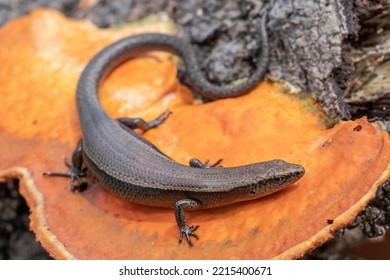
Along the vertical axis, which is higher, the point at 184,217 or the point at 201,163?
the point at 201,163

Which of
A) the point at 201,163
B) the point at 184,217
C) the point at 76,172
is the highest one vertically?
the point at 201,163

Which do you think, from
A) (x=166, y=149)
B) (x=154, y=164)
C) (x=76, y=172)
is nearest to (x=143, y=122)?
(x=166, y=149)

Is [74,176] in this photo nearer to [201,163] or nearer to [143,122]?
[143,122]

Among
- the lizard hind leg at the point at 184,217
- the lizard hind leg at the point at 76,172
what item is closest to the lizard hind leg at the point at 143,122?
the lizard hind leg at the point at 76,172

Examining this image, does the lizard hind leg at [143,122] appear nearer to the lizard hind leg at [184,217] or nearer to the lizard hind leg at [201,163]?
the lizard hind leg at [201,163]

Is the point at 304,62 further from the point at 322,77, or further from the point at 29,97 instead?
the point at 29,97

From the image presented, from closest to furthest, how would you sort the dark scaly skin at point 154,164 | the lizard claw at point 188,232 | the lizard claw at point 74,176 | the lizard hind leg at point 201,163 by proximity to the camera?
the lizard claw at point 188,232 → the dark scaly skin at point 154,164 → the lizard hind leg at point 201,163 → the lizard claw at point 74,176

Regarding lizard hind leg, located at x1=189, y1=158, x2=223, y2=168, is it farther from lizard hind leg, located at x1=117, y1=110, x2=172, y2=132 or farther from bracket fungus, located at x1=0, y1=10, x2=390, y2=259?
lizard hind leg, located at x1=117, y1=110, x2=172, y2=132
